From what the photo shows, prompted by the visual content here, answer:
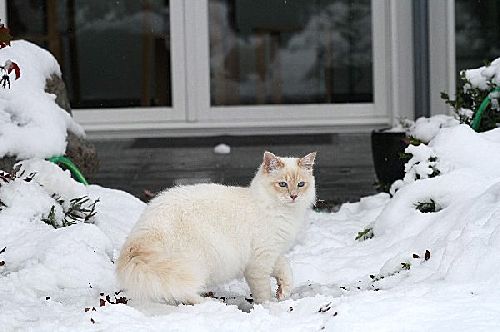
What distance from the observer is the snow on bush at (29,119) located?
5.14m

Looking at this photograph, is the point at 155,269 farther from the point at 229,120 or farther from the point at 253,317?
the point at 229,120

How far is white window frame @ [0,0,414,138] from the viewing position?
24.6 ft

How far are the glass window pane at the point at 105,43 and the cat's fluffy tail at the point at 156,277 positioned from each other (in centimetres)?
433

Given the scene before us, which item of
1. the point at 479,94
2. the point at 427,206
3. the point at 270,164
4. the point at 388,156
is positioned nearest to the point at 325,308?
the point at 270,164

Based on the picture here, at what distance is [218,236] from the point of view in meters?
3.77

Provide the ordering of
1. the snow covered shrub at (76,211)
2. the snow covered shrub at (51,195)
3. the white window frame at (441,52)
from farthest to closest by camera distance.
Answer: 1. the white window frame at (441,52)
2. the snow covered shrub at (76,211)
3. the snow covered shrub at (51,195)

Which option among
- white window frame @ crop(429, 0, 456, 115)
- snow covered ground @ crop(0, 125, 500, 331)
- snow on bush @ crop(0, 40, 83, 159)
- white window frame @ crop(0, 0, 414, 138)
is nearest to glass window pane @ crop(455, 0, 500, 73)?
white window frame @ crop(429, 0, 456, 115)

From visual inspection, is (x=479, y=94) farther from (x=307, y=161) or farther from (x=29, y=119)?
(x=29, y=119)

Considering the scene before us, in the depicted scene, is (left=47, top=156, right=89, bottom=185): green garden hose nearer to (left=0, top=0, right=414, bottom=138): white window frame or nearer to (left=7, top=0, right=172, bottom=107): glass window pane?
(left=0, top=0, right=414, bottom=138): white window frame

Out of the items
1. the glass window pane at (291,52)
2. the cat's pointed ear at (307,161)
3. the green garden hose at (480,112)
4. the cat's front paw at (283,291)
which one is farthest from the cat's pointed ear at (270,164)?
the glass window pane at (291,52)

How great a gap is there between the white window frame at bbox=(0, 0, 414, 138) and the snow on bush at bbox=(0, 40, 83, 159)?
6.20 ft

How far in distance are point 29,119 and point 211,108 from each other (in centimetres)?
255

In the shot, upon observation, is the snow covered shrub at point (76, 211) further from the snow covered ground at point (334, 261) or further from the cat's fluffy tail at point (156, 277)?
the cat's fluffy tail at point (156, 277)

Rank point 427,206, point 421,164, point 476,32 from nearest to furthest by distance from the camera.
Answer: point 427,206 → point 421,164 → point 476,32
